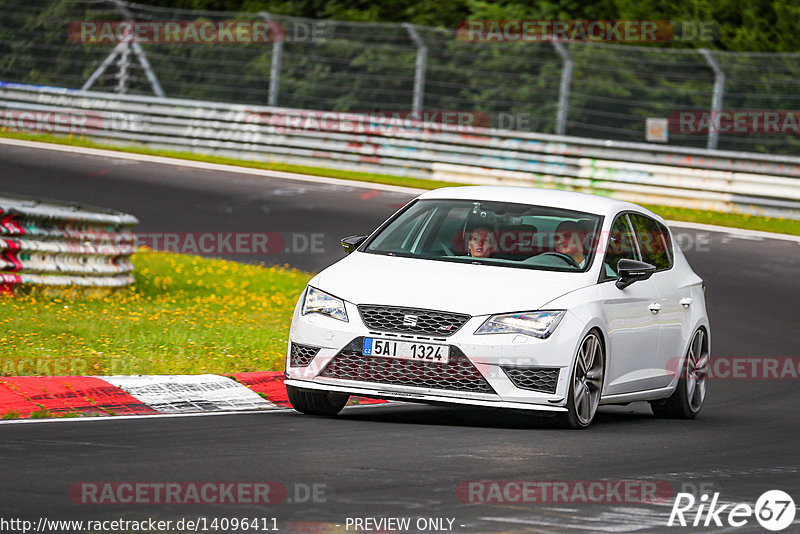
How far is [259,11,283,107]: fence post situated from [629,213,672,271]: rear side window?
1781 cm

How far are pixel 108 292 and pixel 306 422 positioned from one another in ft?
21.4

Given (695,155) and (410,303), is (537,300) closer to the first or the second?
(410,303)

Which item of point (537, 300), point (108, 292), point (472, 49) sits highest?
point (472, 49)

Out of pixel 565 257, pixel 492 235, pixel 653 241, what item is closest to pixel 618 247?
pixel 565 257

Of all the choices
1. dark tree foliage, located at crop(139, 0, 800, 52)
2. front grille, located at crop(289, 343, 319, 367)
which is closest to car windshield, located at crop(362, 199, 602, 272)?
front grille, located at crop(289, 343, 319, 367)

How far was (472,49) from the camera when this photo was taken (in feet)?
91.2

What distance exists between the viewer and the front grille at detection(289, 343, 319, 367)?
9.45 m

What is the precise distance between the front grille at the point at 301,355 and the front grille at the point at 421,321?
0.51 metres

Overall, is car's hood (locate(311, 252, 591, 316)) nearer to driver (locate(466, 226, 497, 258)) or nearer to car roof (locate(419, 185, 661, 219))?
driver (locate(466, 226, 497, 258))

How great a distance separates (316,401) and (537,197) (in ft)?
7.18

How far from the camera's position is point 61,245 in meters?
14.9

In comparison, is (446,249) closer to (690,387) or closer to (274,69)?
(690,387)

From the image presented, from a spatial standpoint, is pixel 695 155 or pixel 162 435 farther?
pixel 695 155

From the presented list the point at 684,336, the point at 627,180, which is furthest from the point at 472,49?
the point at 684,336
